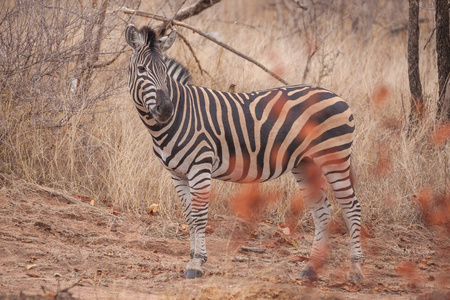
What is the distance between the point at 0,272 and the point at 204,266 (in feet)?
5.80

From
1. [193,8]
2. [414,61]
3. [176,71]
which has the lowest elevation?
[176,71]

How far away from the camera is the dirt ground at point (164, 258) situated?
13.4 feet

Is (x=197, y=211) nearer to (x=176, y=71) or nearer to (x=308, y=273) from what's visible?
(x=308, y=273)

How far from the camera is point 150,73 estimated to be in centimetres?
442

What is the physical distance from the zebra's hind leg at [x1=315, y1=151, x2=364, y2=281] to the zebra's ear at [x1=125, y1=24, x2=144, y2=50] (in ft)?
6.13

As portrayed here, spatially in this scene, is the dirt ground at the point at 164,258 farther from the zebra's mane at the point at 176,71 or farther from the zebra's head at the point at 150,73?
the zebra's mane at the point at 176,71

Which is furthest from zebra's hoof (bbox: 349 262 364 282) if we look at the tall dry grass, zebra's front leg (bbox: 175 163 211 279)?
the tall dry grass

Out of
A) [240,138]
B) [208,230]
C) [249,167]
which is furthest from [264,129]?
[208,230]

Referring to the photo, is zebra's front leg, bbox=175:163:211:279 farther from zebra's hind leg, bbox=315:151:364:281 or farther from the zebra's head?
zebra's hind leg, bbox=315:151:364:281

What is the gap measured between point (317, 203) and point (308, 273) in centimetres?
67

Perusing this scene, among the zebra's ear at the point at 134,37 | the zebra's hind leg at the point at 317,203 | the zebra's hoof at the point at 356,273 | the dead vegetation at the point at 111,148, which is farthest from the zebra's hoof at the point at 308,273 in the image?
the zebra's ear at the point at 134,37

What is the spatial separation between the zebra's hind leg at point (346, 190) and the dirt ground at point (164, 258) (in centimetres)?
21

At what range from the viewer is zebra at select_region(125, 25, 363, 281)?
15.0 feet

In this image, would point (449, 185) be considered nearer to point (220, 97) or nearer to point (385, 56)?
point (220, 97)
